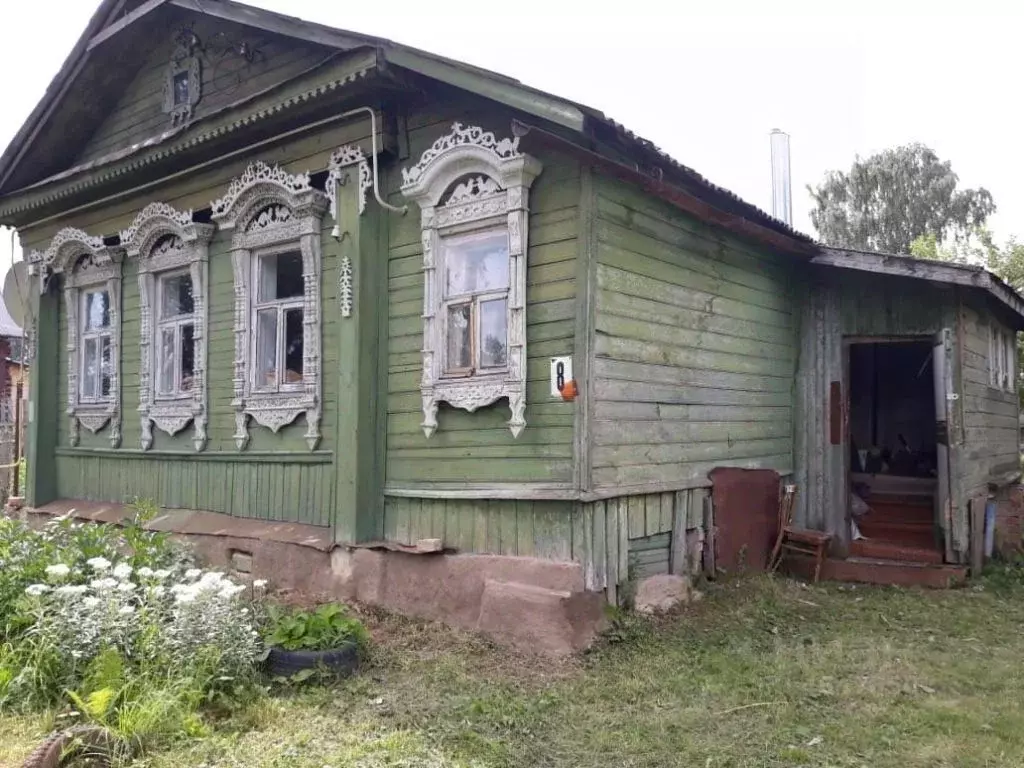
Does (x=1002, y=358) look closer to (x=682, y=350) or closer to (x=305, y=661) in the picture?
(x=682, y=350)

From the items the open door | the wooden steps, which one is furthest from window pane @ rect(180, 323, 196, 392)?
the open door

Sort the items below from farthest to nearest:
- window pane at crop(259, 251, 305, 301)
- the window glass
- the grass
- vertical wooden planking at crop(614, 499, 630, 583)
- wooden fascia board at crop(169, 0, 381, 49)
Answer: window pane at crop(259, 251, 305, 301) < the window glass < wooden fascia board at crop(169, 0, 381, 49) < vertical wooden planking at crop(614, 499, 630, 583) < the grass

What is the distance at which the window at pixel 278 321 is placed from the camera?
764cm

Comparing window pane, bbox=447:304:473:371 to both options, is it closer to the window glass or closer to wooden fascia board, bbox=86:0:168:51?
the window glass

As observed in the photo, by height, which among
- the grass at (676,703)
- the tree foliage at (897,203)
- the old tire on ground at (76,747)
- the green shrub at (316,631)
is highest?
the tree foliage at (897,203)

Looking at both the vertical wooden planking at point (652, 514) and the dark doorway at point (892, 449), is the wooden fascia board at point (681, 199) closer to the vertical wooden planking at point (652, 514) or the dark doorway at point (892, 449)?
the dark doorway at point (892, 449)

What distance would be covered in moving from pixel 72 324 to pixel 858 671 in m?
9.37

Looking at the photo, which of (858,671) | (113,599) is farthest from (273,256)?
(858,671)

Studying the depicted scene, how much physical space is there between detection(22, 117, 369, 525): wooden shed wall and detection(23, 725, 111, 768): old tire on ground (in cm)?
314

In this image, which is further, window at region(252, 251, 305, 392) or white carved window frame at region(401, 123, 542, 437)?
window at region(252, 251, 305, 392)

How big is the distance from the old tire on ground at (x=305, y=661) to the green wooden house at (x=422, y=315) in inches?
54.6

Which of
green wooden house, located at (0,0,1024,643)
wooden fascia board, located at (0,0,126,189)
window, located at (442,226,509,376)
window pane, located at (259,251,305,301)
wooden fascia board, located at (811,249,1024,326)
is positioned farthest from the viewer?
wooden fascia board, located at (0,0,126,189)

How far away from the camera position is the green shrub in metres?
5.24

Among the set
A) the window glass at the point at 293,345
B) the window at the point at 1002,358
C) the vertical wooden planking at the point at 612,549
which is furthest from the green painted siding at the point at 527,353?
the window at the point at 1002,358
